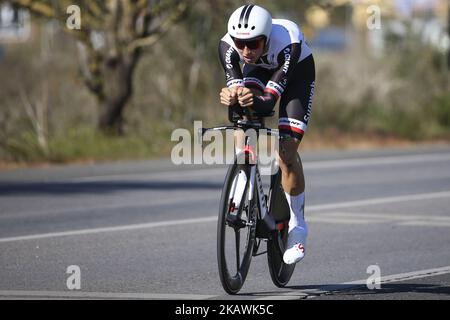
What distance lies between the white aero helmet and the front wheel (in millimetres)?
836

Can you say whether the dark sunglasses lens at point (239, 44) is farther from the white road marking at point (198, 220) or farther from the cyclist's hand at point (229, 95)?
the white road marking at point (198, 220)

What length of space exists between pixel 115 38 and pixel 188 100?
84.1 inches

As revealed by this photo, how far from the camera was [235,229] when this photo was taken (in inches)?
276

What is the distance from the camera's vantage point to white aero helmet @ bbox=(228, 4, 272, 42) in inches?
272

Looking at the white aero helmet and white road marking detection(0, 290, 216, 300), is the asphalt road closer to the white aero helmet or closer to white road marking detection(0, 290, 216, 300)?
white road marking detection(0, 290, 216, 300)

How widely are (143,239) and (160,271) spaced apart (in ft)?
5.66

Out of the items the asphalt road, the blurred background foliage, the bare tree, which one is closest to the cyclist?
the asphalt road

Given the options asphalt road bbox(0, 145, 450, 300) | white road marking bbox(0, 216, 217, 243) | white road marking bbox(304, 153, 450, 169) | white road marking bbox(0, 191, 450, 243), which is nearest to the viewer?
asphalt road bbox(0, 145, 450, 300)

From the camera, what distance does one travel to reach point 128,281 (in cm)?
761

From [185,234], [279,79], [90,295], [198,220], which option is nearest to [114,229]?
[185,234]

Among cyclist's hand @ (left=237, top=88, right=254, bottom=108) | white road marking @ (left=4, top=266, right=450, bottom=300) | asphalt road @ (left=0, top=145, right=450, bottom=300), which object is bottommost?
white road marking @ (left=4, top=266, right=450, bottom=300)

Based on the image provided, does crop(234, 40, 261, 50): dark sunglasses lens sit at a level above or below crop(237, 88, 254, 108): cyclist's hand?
above

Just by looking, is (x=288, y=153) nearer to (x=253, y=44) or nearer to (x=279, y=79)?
(x=279, y=79)
